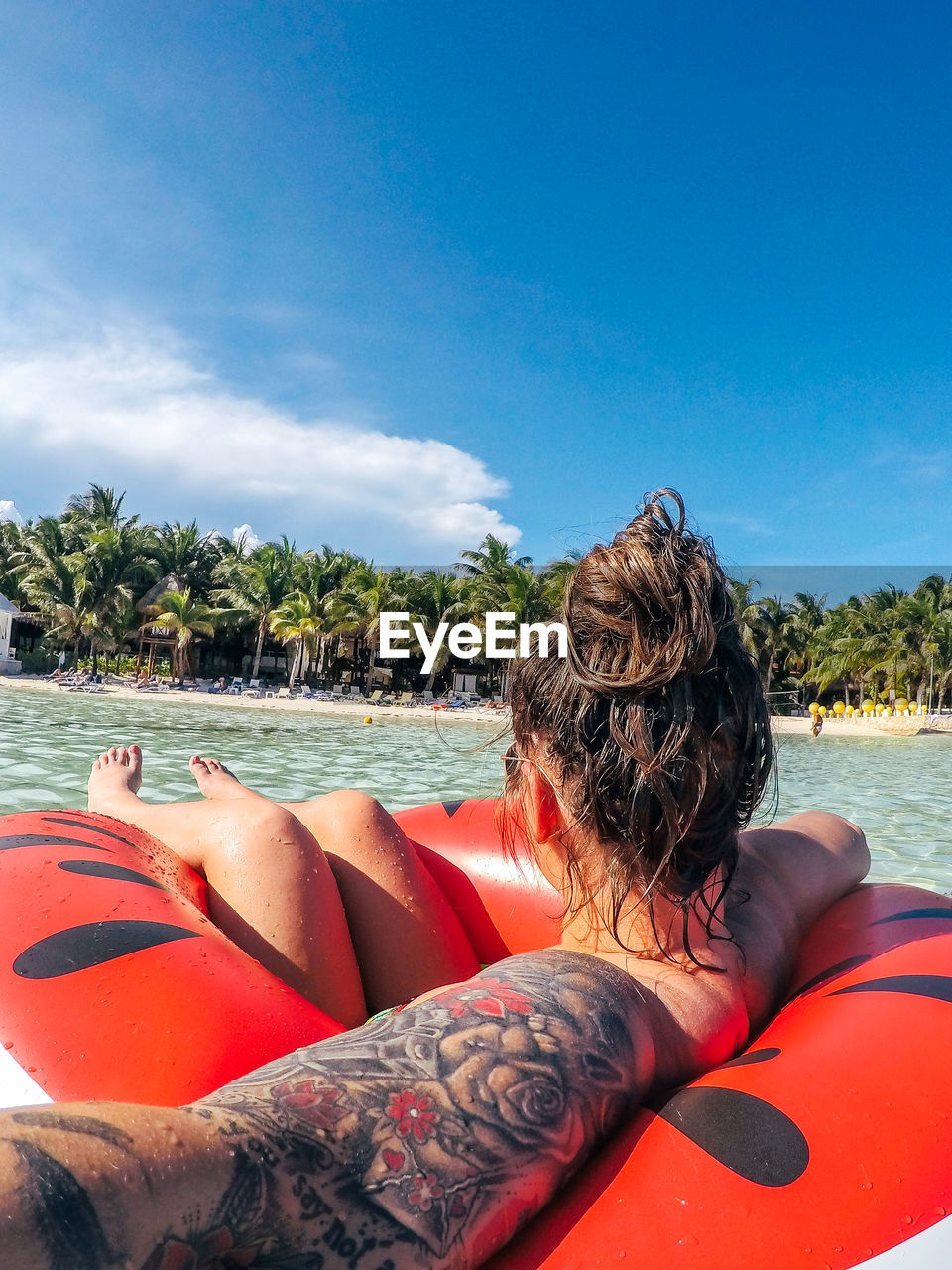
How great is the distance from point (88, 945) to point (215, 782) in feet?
4.44

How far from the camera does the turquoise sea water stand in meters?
5.56

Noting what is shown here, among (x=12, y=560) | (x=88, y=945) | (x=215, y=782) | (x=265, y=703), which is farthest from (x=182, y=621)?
(x=88, y=945)

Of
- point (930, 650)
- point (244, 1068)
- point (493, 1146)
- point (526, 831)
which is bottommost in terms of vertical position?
point (244, 1068)

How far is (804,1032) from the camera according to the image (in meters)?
1.12

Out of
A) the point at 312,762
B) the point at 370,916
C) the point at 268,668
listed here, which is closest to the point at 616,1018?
the point at 370,916

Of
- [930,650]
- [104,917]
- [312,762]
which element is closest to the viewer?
[104,917]

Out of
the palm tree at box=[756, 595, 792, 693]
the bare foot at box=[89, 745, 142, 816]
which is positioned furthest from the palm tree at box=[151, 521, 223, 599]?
the bare foot at box=[89, 745, 142, 816]

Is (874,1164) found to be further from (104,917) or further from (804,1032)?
(104,917)

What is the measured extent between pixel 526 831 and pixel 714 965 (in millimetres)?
336

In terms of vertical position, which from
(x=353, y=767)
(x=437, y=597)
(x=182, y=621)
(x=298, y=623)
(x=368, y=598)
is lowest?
(x=353, y=767)

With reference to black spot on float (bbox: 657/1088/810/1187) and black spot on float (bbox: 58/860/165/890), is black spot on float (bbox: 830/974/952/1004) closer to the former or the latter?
black spot on float (bbox: 657/1088/810/1187)

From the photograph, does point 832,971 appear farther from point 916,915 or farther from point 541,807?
point 541,807

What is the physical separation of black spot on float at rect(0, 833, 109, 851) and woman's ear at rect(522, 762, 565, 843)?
3.04 ft

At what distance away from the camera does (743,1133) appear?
878 mm
